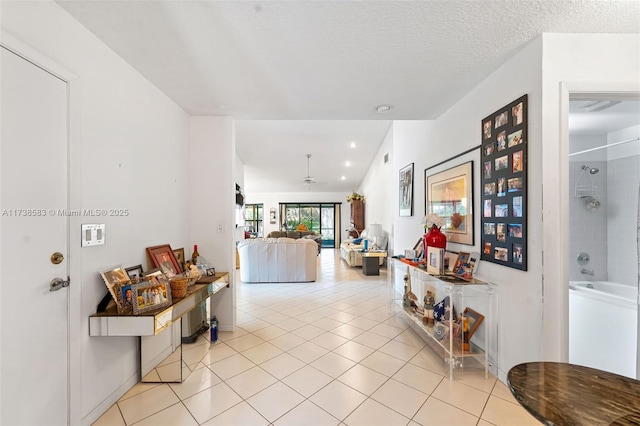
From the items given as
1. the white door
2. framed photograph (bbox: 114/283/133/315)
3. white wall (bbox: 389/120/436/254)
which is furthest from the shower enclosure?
the white door

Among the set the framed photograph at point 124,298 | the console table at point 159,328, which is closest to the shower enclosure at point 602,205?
the console table at point 159,328

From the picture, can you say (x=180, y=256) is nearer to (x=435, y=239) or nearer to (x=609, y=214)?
(x=435, y=239)

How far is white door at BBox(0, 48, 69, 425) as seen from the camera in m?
1.20

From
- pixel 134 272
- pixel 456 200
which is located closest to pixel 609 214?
pixel 456 200

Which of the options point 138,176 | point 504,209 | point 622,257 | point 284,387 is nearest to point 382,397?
point 284,387

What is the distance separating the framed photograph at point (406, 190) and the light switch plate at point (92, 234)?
3554 mm

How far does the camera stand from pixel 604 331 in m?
2.30

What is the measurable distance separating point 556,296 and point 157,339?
3066 mm

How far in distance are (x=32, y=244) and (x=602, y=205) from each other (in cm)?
532

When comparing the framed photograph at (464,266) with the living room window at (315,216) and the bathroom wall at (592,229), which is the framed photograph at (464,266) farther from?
the living room window at (315,216)

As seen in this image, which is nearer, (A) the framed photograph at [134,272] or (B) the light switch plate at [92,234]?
(B) the light switch plate at [92,234]

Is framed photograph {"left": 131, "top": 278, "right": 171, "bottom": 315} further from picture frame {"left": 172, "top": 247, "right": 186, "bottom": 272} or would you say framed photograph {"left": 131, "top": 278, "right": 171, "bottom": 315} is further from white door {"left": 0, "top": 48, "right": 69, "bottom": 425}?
picture frame {"left": 172, "top": 247, "right": 186, "bottom": 272}

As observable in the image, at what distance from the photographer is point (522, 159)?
5.97ft

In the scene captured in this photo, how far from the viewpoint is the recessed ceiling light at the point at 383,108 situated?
8.91 ft
